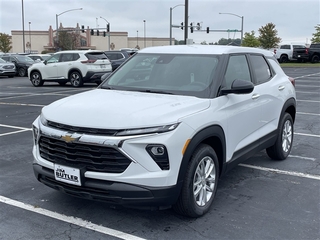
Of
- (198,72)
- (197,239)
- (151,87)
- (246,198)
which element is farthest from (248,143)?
(197,239)

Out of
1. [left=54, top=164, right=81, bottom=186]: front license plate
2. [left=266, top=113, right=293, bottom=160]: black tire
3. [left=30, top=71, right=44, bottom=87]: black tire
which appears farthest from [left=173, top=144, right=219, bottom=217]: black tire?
[left=30, top=71, right=44, bottom=87]: black tire

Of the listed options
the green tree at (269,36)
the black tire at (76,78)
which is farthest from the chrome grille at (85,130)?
the green tree at (269,36)

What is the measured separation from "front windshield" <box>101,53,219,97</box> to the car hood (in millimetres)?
247

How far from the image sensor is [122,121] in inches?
145

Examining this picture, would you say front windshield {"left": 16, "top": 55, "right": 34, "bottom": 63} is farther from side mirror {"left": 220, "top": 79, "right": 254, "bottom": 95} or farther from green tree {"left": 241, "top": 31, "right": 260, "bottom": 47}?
green tree {"left": 241, "top": 31, "right": 260, "bottom": 47}

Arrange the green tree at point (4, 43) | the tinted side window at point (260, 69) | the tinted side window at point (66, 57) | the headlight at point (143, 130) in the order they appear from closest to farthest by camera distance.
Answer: the headlight at point (143, 130), the tinted side window at point (260, 69), the tinted side window at point (66, 57), the green tree at point (4, 43)

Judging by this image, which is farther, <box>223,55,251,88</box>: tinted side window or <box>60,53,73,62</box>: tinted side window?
<box>60,53,73,62</box>: tinted side window

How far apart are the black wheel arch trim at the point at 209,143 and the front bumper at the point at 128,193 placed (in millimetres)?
193

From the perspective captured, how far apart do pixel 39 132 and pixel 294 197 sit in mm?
3122

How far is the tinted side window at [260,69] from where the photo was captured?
18.7 feet

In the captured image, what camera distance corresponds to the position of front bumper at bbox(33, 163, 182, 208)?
3.62 metres

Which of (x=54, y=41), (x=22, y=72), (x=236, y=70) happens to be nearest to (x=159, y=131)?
(x=236, y=70)

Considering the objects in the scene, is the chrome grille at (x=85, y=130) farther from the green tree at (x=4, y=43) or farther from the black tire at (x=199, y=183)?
the green tree at (x=4, y=43)

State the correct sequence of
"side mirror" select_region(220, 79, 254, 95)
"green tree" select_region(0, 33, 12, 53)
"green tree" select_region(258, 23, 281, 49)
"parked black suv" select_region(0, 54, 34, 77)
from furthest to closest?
"green tree" select_region(0, 33, 12, 53) < "green tree" select_region(258, 23, 281, 49) < "parked black suv" select_region(0, 54, 34, 77) < "side mirror" select_region(220, 79, 254, 95)
